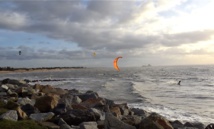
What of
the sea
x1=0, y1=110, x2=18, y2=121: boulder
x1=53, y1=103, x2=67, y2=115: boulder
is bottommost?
the sea

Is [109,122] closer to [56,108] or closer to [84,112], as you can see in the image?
[84,112]

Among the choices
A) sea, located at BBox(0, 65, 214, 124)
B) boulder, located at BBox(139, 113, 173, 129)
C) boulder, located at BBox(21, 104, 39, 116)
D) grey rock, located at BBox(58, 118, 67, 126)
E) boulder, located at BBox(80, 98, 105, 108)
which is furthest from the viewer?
sea, located at BBox(0, 65, 214, 124)

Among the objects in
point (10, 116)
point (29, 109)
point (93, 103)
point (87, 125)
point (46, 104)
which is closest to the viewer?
point (87, 125)

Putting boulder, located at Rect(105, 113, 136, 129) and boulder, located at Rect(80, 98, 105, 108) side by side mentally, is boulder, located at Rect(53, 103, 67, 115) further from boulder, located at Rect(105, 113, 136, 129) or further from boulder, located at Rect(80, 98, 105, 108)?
boulder, located at Rect(105, 113, 136, 129)

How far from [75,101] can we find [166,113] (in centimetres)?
547

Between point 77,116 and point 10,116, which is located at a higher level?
point 10,116

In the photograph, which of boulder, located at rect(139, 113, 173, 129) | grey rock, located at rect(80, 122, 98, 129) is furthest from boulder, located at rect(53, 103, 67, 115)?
boulder, located at rect(139, 113, 173, 129)

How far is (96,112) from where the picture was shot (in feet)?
29.8

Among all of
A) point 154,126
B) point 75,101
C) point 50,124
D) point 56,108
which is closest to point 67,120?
point 50,124

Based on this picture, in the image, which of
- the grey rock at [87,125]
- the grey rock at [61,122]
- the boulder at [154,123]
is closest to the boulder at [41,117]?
the grey rock at [61,122]

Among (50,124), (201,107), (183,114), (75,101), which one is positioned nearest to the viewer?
(50,124)

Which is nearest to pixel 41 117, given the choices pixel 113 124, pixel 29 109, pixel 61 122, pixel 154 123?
pixel 61 122

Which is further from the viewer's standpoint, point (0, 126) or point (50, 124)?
point (50, 124)

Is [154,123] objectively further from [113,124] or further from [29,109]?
[29,109]
